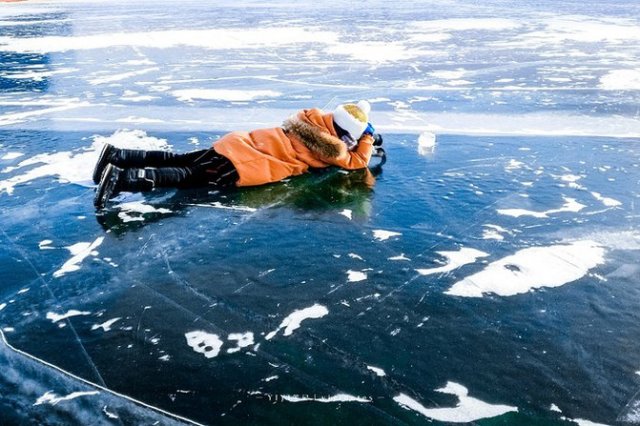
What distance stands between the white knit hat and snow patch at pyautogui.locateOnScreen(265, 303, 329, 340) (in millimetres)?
1972

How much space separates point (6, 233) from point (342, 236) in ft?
6.74

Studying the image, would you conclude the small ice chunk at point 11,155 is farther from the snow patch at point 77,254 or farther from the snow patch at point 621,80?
the snow patch at point 621,80

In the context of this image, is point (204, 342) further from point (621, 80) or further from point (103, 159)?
point (621, 80)

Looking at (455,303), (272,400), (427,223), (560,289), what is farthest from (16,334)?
(560,289)

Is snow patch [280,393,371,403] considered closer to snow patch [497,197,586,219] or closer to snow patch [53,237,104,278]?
snow patch [53,237,104,278]

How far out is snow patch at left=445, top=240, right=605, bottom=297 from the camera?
2.60 m

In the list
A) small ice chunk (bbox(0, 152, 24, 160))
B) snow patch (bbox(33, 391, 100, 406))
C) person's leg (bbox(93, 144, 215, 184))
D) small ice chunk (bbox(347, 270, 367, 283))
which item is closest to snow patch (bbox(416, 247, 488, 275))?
small ice chunk (bbox(347, 270, 367, 283))

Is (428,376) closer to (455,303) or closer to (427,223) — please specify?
(455,303)

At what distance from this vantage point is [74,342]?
2182mm

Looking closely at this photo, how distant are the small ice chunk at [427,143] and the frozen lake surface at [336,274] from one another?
0.03 meters

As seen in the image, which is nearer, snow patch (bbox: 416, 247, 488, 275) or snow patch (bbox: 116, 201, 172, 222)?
snow patch (bbox: 416, 247, 488, 275)

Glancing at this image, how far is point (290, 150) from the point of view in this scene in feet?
13.3

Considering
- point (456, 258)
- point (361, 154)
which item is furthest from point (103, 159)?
point (456, 258)

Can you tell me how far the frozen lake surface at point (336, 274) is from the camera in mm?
1916
